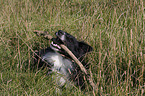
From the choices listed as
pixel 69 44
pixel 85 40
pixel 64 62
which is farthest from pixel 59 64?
pixel 85 40

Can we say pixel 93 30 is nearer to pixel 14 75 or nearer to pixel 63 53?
pixel 63 53

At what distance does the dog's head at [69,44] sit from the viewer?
1884mm

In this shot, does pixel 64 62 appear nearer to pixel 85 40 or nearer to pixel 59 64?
pixel 59 64

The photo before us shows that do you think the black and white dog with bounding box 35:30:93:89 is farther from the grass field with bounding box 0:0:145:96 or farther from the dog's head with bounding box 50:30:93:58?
the grass field with bounding box 0:0:145:96

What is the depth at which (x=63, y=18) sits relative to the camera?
122 inches

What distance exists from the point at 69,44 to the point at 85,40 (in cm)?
48

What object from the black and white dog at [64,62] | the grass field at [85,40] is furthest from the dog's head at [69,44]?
the grass field at [85,40]

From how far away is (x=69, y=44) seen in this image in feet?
6.39

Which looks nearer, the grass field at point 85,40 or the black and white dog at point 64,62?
the grass field at point 85,40

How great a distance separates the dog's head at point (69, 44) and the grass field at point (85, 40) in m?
0.14

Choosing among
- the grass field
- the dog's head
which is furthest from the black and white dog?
the grass field

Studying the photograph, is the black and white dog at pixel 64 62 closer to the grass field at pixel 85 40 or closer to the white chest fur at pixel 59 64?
the white chest fur at pixel 59 64

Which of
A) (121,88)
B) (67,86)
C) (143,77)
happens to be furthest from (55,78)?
(143,77)

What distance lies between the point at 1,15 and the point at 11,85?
1513mm
